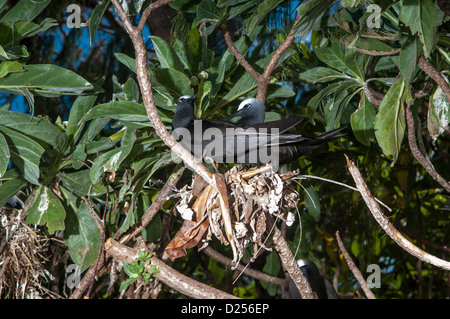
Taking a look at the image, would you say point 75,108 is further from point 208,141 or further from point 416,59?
point 416,59

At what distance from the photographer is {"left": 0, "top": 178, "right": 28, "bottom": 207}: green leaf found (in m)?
1.50

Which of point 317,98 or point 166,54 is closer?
point 166,54

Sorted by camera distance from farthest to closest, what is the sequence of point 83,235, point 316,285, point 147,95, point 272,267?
point 272,267 < point 316,285 < point 83,235 < point 147,95

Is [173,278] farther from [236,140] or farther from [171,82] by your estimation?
[171,82]

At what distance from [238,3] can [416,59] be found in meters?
0.54

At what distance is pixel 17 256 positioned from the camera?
5.64 ft

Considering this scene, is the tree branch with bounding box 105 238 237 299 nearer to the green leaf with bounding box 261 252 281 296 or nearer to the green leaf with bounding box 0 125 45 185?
the green leaf with bounding box 0 125 45 185

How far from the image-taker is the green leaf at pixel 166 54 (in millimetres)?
1379

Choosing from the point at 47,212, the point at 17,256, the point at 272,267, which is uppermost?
the point at 47,212

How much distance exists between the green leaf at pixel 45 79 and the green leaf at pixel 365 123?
0.82 metres

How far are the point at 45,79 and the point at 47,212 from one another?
1.42 feet

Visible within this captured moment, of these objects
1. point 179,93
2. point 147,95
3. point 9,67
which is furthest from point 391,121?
point 9,67

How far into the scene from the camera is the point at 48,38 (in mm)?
2494

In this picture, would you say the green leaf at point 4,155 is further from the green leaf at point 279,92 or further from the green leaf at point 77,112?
the green leaf at point 279,92
